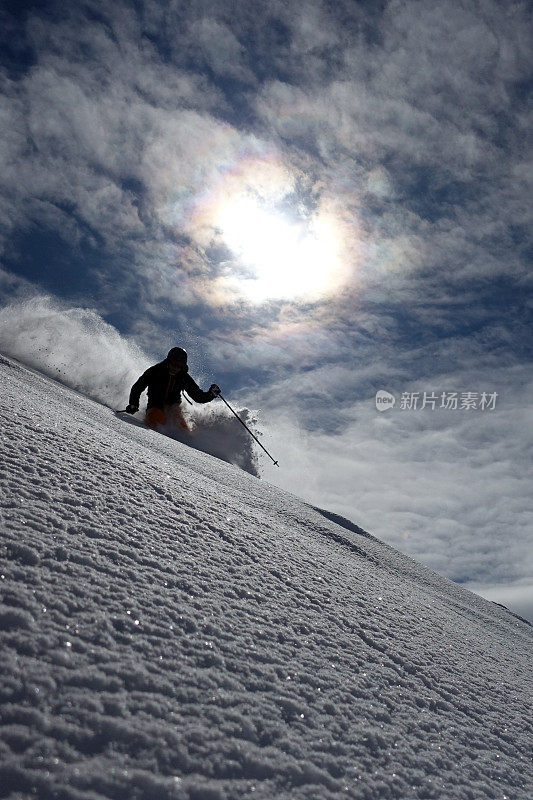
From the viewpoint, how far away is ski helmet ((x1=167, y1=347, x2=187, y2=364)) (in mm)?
7586

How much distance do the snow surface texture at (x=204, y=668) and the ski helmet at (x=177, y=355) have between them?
5811 mm

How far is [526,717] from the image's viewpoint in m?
1.34

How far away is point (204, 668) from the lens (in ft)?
2.93

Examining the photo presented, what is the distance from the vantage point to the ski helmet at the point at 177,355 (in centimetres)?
759

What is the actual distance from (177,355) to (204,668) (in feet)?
22.8

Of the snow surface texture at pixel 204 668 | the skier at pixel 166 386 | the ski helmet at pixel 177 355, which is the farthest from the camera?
the ski helmet at pixel 177 355

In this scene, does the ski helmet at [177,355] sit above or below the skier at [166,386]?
above

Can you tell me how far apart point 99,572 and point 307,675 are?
0.53 metres

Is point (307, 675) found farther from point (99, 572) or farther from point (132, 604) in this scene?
point (99, 572)

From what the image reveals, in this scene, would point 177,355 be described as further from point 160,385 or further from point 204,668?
point 204,668

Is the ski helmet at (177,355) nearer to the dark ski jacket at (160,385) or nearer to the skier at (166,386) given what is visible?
the skier at (166,386)

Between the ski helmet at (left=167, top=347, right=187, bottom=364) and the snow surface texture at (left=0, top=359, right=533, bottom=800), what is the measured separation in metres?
5.81

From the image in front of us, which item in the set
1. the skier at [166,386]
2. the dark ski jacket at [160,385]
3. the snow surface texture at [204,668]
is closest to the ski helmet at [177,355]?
the skier at [166,386]

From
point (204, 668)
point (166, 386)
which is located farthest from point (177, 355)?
point (204, 668)
